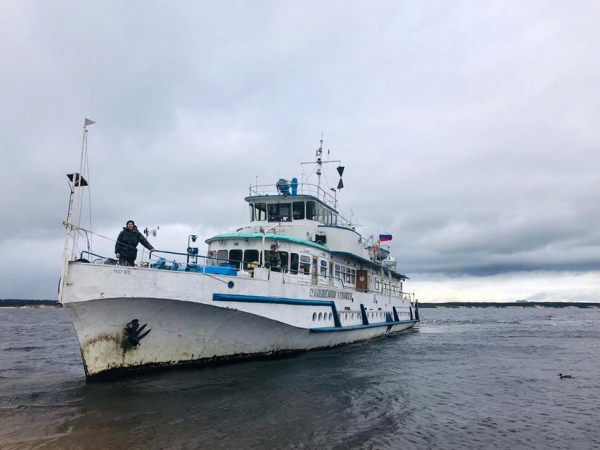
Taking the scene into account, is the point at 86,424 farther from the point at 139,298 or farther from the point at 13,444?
the point at 139,298

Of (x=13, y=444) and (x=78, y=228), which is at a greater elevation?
(x=78, y=228)

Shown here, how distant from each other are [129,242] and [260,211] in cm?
912

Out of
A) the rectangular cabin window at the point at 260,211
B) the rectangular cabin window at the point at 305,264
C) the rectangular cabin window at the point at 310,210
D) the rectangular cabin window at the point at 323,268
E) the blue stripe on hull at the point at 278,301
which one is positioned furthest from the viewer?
the rectangular cabin window at the point at 260,211

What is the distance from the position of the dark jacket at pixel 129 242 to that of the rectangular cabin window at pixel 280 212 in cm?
872

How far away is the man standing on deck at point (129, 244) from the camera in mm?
12055

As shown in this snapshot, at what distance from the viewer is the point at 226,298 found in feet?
42.1

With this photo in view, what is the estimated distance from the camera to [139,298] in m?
11.4

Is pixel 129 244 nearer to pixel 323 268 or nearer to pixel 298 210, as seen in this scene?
pixel 323 268

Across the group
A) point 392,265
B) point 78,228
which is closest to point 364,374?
point 78,228

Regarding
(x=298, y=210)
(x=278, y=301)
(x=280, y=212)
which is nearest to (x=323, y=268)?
(x=298, y=210)

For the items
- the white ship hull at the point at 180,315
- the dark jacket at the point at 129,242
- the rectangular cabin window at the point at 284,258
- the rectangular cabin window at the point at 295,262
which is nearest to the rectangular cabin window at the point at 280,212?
the rectangular cabin window at the point at 295,262

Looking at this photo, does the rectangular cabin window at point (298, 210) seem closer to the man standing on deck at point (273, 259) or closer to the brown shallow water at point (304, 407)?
the man standing on deck at point (273, 259)

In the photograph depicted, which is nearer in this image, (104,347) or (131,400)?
(131,400)

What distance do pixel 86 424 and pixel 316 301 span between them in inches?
377
